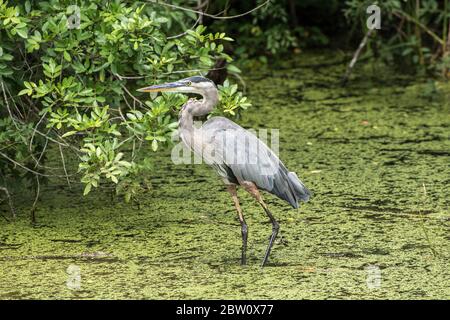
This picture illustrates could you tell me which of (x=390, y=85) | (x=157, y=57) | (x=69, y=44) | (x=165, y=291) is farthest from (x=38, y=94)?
(x=390, y=85)

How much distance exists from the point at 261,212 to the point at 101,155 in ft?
3.23

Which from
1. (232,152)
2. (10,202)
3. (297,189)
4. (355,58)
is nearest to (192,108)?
(232,152)

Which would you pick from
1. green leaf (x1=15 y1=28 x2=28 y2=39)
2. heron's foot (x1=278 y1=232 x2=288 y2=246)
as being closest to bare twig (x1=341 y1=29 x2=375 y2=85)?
heron's foot (x1=278 y1=232 x2=288 y2=246)

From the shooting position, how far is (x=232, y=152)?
397 centimetres

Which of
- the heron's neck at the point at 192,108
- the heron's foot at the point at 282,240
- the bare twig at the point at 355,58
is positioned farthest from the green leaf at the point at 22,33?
the bare twig at the point at 355,58

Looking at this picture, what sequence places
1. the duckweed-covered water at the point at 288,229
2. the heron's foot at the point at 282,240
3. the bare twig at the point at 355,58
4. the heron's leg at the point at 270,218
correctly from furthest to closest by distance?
the bare twig at the point at 355,58 < the heron's foot at the point at 282,240 < the heron's leg at the point at 270,218 < the duckweed-covered water at the point at 288,229

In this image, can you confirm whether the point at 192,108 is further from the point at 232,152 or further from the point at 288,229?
the point at 288,229

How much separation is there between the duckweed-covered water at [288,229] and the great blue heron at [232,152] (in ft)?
0.85

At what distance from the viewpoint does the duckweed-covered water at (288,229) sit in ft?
12.3

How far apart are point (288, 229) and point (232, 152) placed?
24.9 inches

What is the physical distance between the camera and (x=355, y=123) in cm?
608

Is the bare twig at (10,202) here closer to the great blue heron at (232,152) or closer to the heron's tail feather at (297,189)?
the great blue heron at (232,152)

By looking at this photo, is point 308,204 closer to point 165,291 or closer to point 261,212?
point 261,212

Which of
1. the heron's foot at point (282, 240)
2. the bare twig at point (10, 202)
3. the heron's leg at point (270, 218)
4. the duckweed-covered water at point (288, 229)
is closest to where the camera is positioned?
the duckweed-covered water at point (288, 229)
